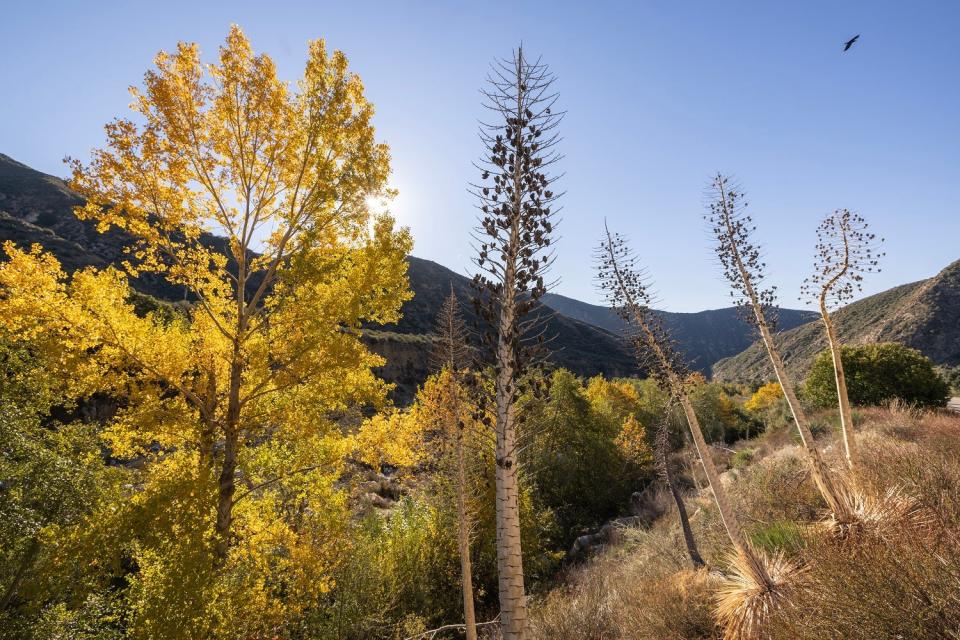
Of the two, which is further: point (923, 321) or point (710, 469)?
point (923, 321)

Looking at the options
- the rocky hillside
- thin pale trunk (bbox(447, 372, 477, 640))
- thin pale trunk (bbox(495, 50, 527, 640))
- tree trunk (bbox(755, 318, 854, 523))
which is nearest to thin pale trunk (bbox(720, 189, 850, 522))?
tree trunk (bbox(755, 318, 854, 523))

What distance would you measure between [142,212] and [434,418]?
31.7ft

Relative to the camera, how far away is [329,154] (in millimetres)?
6426

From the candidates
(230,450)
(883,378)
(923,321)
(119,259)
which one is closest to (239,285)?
(230,450)

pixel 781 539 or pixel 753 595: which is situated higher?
pixel 781 539

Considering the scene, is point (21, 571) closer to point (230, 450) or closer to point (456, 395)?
point (230, 450)

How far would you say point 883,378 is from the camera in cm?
2328

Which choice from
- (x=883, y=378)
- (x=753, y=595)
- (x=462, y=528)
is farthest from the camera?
(x=883, y=378)

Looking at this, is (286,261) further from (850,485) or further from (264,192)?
(850,485)

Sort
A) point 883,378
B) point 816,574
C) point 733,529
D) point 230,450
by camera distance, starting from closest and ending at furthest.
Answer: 1. point 816,574
2. point 230,450
3. point 733,529
4. point 883,378

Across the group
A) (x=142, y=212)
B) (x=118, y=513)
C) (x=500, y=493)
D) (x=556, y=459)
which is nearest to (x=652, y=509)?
(x=556, y=459)

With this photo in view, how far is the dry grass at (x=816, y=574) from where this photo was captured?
121 inches

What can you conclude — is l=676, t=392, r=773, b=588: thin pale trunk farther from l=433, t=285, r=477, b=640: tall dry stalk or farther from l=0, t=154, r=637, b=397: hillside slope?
l=0, t=154, r=637, b=397: hillside slope

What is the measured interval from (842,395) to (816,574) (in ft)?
26.6
